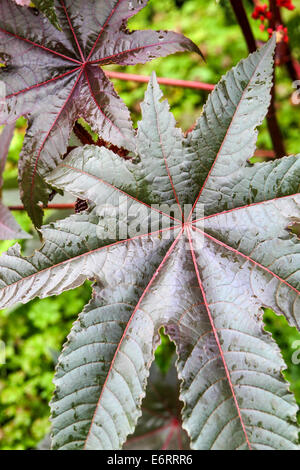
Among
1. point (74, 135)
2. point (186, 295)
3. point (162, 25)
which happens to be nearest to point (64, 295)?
point (74, 135)

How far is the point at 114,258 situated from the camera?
79 centimetres

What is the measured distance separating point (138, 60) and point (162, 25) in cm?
249

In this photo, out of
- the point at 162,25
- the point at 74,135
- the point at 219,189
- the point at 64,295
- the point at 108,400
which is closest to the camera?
the point at 108,400

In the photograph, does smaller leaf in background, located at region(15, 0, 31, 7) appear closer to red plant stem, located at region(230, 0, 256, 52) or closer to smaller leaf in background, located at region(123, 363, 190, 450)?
red plant stem, located at region(230, 0, 256, 52)

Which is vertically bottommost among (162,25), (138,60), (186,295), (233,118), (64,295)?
(186,295)

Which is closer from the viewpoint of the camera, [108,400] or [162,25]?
[108,400]

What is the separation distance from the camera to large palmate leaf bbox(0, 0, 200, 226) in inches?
32.7

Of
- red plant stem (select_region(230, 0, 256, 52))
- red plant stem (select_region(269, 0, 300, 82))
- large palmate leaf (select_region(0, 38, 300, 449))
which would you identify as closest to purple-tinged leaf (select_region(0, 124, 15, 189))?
large palmate leaf (select_region(0, 38, 300, 449))

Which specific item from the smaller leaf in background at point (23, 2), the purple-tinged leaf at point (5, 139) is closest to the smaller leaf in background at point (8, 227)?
the purple-tinged leaf at point (5, 139)

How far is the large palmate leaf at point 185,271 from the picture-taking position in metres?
0.69

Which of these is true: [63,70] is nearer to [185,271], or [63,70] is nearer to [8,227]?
[8,227]

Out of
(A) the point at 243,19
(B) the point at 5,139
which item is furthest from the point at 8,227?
(A) the point at 243,19

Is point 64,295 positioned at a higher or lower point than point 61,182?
higher
